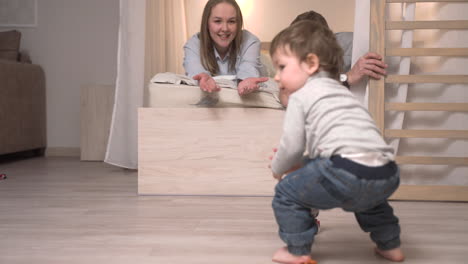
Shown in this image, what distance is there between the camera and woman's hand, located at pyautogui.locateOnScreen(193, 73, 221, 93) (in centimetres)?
179

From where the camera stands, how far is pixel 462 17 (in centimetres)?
182

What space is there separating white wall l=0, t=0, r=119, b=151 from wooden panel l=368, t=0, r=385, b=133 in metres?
2.07

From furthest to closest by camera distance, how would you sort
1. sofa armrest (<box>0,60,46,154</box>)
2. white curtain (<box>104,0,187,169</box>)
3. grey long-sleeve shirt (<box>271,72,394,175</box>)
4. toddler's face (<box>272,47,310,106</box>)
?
1. sofa armrest (<box>0,60,46,154</box>)
2. white curtain (<box>104,0,187,169</box>)
3. toddler's face (<box>272,47,310,106</box>)
4. grey long-sleeve shirt (<box>271,72,394,175</box>)

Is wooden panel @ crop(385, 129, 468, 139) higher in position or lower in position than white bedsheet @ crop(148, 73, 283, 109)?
lower

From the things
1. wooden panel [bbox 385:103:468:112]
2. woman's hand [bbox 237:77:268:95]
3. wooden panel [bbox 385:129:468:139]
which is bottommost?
wooden panel [bbox 385:129:468:139]

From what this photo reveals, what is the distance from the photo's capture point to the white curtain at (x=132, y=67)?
2350 mm

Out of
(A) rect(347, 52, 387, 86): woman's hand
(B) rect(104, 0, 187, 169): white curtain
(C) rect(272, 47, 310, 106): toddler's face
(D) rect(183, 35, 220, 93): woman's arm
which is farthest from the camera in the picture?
(B) rect(104, 0, 187, 169): white curtain

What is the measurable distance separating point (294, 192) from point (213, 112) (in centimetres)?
87

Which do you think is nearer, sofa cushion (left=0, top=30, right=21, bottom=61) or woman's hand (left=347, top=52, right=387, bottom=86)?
woman's hand (left=347, top=52, right=387, bottom=86)

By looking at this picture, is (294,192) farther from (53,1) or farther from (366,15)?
(53,1)

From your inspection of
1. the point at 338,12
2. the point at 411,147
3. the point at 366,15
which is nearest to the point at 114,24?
the point at 338,12

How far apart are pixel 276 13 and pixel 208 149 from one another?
2.04 meters

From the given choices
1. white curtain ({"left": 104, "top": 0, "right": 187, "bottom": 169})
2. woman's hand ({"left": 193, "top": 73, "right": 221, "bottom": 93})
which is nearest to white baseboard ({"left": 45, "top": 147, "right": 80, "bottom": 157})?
white curtain ({"left": 104, "top": 0, "right": 187, "bottom": 169})

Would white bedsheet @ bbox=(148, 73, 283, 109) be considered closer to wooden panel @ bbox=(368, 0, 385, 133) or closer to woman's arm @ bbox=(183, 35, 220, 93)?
woman's arm @ bbox=(183, 35, 220, 93)
